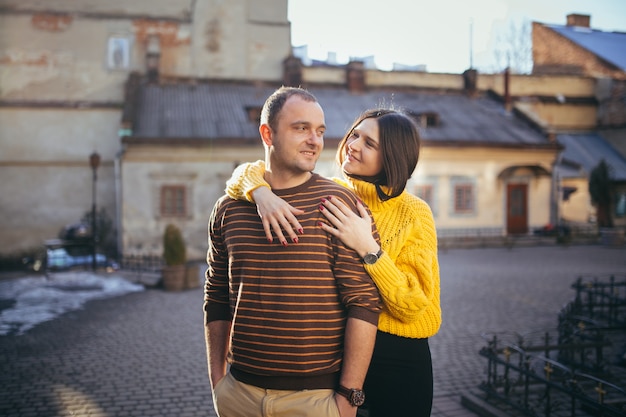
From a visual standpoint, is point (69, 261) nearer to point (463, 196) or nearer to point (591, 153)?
point (463, 196)

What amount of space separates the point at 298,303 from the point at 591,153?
34.8m

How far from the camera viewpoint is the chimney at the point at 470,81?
3222 centimetres

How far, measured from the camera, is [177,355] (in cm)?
847

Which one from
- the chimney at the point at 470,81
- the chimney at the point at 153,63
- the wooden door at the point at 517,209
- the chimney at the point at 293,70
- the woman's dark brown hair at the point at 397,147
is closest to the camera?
the woman's dark brown hair at the point at 397,147

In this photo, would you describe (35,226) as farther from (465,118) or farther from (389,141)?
(389,141)

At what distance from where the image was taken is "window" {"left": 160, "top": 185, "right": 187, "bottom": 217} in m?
23.5

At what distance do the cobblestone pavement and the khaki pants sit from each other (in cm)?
346

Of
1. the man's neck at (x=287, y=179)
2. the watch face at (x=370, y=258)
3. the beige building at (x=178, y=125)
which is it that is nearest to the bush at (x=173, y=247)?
the beige building at (x=178, y=125)

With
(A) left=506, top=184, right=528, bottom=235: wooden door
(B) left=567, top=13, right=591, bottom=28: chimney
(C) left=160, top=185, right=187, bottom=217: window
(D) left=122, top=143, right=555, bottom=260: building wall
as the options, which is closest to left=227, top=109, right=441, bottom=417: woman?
(D) left=122, top=143, right=555, bottom=260: building wall

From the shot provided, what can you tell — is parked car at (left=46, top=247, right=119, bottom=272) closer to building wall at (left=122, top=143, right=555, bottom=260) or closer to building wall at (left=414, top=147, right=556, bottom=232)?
building wall at (left=122, top=143, right=555, bottom=260)

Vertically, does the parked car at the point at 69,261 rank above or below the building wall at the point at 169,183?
below

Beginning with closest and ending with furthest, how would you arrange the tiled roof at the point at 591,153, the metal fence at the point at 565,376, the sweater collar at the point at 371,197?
the sweater collar at the point at 371,197 < the metal fence at the point at 565,376 < the tiled roof at the point at 591,153

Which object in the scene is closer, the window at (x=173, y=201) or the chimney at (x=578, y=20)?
the window at (x=173, y=201)

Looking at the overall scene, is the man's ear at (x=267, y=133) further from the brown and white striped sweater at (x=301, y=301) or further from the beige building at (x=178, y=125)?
the beige building at (x=178, y=125)
